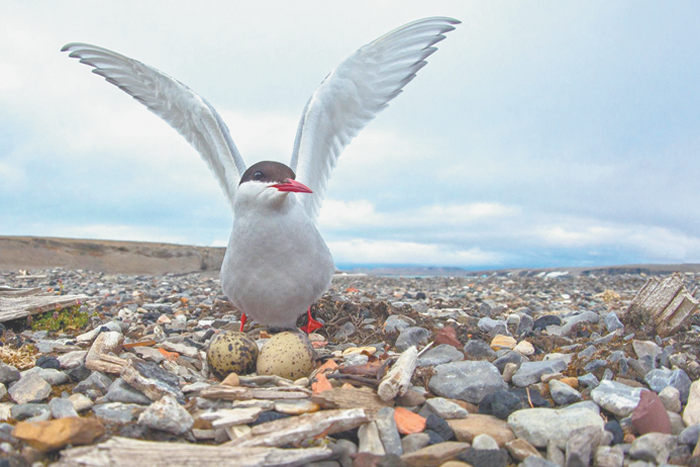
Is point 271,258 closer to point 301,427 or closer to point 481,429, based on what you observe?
point 301,427

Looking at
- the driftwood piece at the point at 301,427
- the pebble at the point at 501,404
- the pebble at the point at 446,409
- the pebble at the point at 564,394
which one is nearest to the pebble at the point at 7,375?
the driftwood piece at the point at 301,427

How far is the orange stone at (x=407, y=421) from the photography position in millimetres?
2527

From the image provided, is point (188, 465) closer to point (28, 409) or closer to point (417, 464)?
point (417, 464)

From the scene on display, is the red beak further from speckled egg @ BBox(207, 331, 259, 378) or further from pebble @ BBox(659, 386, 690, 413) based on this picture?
pebble @ BBox(659, 386, 690, 413)

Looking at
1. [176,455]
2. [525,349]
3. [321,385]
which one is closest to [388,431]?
[321,385]

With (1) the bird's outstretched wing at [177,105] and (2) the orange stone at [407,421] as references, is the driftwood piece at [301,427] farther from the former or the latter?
(1) the bird's outstretched wing at [177,105]

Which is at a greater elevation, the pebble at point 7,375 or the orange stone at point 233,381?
the orange stone at point 233,381

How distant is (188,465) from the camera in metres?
2.04

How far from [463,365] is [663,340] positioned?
2.30 metres

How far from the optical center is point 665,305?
4660mm

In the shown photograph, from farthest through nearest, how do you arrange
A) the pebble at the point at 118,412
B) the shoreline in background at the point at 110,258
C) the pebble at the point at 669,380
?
the shoreline in background at the point at 110,258 → the pebble at the point at 669,380 → the pebble at the point at 118,412

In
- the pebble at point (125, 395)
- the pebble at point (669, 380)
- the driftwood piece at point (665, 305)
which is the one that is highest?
the driftwood piece at point (665, 305)

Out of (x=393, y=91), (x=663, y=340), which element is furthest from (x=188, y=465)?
(x=393, y=91)

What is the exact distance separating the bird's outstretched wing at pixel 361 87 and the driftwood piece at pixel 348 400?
3.66 metres
